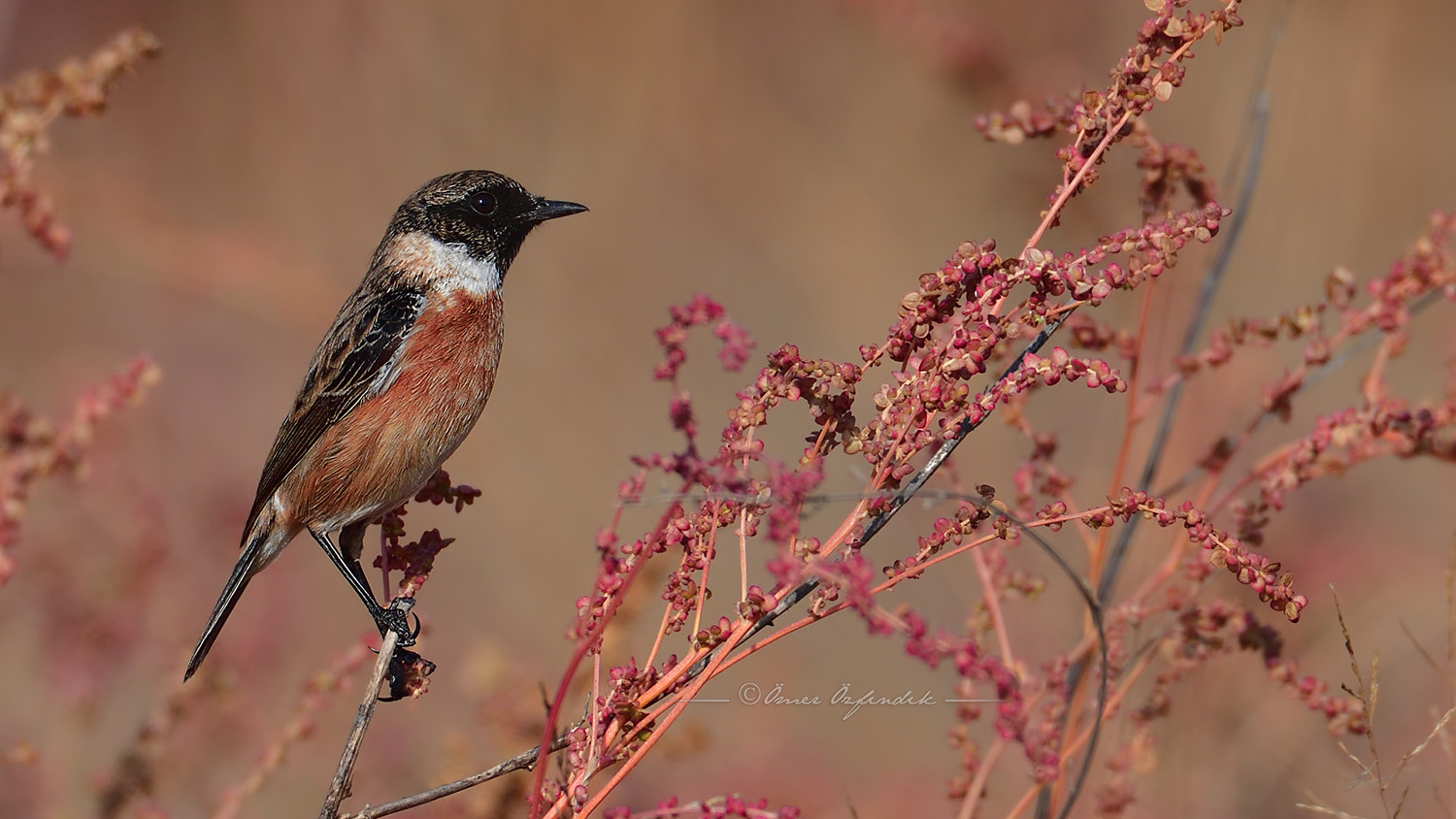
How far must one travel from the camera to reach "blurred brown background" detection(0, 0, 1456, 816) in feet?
13.3

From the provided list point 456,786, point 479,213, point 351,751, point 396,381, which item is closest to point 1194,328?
point 456,786

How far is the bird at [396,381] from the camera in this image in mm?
3443

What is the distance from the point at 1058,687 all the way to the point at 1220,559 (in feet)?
2.67

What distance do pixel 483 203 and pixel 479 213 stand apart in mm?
54

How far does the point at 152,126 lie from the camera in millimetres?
8711

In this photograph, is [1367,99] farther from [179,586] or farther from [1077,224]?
[179,586]

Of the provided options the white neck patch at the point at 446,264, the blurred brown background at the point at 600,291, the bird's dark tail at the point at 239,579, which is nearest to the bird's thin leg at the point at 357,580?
the bird's dark tail at the point at 239,579

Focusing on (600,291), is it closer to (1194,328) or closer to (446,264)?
(446,264)

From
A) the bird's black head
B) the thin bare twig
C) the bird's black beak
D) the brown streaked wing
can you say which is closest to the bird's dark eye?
the bird's black head

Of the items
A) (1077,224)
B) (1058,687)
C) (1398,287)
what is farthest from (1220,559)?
(1077,224)

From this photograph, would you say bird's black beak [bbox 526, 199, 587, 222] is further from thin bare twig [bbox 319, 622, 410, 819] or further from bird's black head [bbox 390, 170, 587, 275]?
thin bare twig [bbox 319, 622, 410, 819]

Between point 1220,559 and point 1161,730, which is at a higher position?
point 1161,730

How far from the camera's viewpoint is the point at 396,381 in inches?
142

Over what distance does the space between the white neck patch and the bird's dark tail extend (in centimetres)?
95
